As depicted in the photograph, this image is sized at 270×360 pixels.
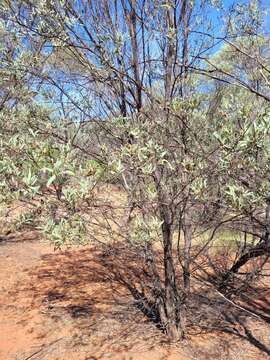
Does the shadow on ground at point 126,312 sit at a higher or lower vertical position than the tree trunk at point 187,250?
lower

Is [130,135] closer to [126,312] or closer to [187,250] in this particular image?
[187,250]

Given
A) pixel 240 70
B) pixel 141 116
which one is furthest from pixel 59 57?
pixel 240 70

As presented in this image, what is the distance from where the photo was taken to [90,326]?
450 cm

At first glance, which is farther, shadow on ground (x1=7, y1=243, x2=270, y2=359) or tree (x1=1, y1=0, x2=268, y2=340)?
shadow on ground (x1=7, y1=243, x2=270, y2=359)

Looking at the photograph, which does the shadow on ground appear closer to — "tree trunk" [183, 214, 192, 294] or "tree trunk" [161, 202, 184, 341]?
"tree trunk" [161, 202, 184, 341]

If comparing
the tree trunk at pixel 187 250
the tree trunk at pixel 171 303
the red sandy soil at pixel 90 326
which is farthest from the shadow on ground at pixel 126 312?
the tree trunk at pixel 187 250

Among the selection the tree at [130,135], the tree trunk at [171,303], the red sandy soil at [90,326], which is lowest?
the red sandy soil at [90,326]

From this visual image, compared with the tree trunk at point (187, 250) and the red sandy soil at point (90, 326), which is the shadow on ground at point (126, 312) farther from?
the tree trunk at point (187, 250)

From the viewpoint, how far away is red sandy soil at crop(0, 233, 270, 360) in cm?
393

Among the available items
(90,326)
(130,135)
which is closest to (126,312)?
(90,326)

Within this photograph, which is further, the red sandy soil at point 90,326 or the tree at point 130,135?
the red sandy soil at point 90,326

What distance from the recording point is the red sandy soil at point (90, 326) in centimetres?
393

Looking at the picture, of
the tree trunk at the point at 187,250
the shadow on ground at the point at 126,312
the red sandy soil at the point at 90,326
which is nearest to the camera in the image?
the red sandy soil at the point at 90,326

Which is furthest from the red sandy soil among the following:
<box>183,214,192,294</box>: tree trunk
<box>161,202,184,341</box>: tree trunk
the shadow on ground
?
<box>183,214,192,294</box>: tree trunk
